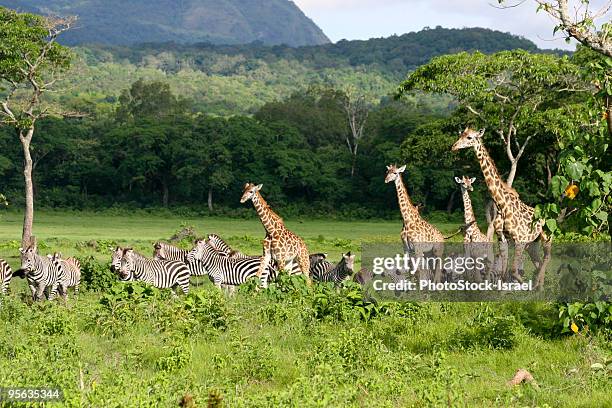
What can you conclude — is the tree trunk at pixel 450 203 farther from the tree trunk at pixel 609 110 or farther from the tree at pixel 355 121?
the tree trunk at pixel 609 110

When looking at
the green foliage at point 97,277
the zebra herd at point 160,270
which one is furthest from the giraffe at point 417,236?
the green foliage at point 97,277

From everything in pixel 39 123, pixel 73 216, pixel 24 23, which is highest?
pixel 24 23

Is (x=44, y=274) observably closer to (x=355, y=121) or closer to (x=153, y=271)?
(x=153, y=271)

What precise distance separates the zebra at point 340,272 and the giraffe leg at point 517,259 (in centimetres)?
374

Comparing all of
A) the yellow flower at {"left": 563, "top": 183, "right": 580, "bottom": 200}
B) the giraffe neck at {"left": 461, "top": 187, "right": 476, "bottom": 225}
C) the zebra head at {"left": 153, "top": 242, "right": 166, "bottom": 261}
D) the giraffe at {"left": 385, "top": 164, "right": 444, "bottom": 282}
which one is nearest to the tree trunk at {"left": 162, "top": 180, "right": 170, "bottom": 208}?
the zebra head at {"left": 153, "top": 242, "right": 166, "bottom": 261}

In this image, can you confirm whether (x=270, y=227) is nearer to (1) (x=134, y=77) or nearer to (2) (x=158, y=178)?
(2) (x=158, y=178)

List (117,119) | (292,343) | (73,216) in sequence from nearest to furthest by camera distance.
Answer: (292,343) → (73,216) → (117,119)

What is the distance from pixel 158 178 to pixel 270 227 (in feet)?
153

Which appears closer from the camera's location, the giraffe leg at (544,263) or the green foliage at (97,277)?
the giraffe leg at (544,263)

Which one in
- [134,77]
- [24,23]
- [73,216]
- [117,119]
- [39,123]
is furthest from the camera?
[134,77]

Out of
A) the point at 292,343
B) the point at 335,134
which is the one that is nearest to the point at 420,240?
the point at 292,343

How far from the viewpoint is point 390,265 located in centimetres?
1479

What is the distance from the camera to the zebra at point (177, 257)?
1669 cm

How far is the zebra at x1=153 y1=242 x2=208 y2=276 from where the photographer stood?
657 inches
